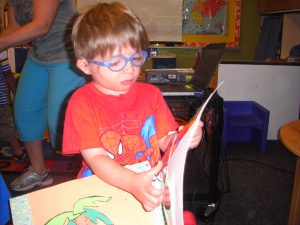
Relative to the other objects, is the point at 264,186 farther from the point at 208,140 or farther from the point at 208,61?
the point at 208,61

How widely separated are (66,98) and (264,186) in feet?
4.42

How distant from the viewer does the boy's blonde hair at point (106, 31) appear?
2.17 feet

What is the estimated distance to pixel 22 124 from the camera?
1419 millimetres

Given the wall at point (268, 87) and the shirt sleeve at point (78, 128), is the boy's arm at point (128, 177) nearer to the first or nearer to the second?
the shirt sleeve at point (78, 128)

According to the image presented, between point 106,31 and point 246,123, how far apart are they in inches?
75.2

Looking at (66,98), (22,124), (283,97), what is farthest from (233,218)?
(283,97)

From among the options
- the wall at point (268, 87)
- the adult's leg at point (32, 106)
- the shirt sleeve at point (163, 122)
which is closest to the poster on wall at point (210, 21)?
the wall at point (268, 87)

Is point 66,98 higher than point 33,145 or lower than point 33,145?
higher

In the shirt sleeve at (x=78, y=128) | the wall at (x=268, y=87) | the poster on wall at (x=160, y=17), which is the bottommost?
the wall at (x=268, y=87)

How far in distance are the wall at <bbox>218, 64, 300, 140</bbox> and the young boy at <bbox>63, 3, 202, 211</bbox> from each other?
1.92 metres

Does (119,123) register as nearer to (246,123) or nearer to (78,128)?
(78,128)

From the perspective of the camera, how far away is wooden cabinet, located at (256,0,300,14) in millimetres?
2590

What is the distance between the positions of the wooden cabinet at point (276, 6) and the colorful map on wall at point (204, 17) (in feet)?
1.22

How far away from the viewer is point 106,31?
66cm
